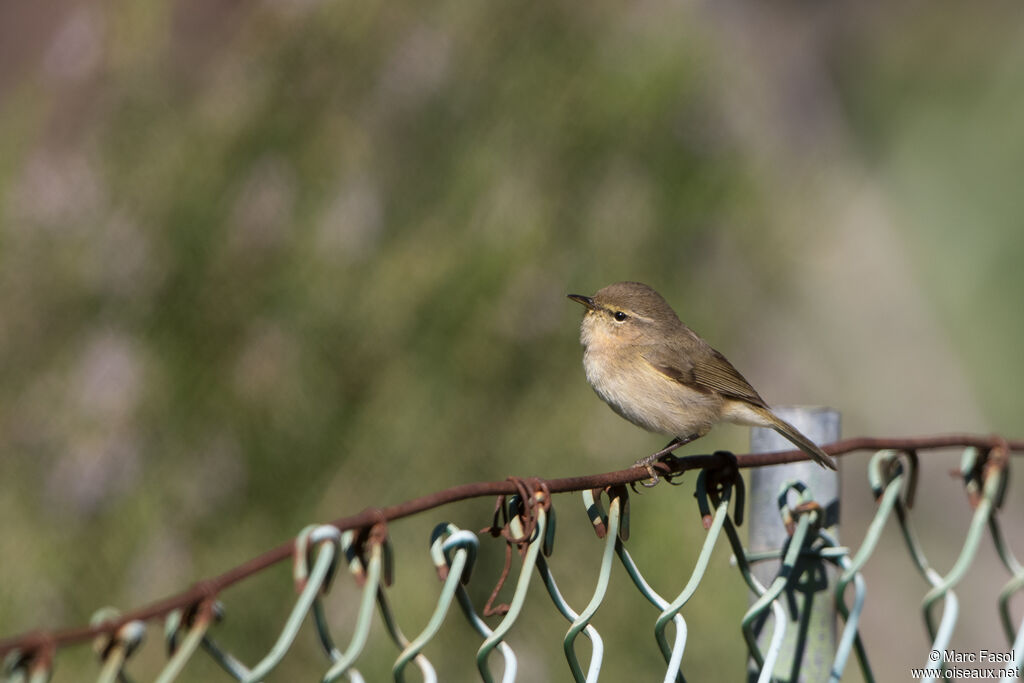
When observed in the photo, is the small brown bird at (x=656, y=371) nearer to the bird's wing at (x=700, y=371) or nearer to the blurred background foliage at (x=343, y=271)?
the bird's wing at (x=700, y=371)

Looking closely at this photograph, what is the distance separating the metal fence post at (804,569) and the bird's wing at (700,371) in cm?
124

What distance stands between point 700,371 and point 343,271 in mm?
1340

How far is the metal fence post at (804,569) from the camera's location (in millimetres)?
1880

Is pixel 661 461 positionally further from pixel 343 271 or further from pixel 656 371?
pixel 343 271

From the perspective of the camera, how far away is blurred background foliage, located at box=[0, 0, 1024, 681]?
11.5 feet

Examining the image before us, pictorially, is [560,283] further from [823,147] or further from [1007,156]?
[1007,156]

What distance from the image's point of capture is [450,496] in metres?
1.23

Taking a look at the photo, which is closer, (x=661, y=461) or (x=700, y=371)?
(x=661, y=461)

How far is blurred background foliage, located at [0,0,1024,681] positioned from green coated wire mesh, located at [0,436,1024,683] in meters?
1.67

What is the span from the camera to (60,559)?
10.9 feet

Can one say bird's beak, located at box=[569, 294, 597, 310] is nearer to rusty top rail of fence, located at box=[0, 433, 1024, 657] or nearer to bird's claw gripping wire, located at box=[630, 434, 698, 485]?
bird's claw gripping wire, located at box=[630, 434, 698, 485]

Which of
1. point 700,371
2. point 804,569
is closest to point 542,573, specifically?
point 804,569

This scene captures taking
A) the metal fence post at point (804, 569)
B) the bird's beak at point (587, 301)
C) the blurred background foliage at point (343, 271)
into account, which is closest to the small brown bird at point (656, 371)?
the bird's beak at point (587, 301)

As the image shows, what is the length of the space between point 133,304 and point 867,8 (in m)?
7.46
